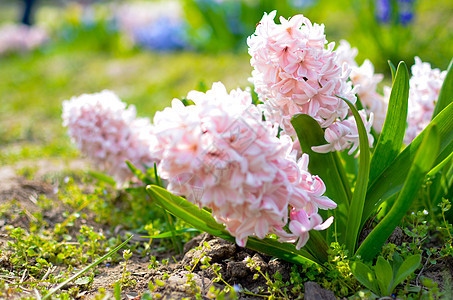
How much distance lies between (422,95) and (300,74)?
35.1 inches

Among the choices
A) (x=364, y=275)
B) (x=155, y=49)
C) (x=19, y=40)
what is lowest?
(x=19, y=40)

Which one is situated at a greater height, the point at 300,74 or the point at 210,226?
the point at 300,74

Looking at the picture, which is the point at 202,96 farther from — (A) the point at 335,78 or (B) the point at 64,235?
(B) the point at 64,235

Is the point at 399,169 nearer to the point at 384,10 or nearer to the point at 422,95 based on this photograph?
the point at 422,95

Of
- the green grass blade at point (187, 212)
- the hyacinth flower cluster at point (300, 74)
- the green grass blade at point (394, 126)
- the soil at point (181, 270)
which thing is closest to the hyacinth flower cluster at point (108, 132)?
the soil at point (181, 270)

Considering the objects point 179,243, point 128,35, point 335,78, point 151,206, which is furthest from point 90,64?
point 335,78

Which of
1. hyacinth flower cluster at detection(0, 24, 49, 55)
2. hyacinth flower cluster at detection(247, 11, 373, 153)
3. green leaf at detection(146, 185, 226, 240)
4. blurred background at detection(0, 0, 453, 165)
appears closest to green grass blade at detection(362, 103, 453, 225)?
hyacinth flower cluster at detection(247, 11, 373, 153)

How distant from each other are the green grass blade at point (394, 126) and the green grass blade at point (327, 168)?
12 cm

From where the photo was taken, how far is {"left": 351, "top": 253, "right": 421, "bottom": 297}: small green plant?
54.8 inches

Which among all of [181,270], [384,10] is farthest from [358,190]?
[384,10]

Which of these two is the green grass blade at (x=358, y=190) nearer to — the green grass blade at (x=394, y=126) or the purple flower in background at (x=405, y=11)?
the green grass blade at (x=394, y=126)

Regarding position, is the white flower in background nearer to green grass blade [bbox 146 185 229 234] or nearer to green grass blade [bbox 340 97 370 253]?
green grass blade [bbox 340 97 370 253]

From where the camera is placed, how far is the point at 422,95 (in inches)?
78.4

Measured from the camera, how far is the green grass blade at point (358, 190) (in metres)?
1.41
